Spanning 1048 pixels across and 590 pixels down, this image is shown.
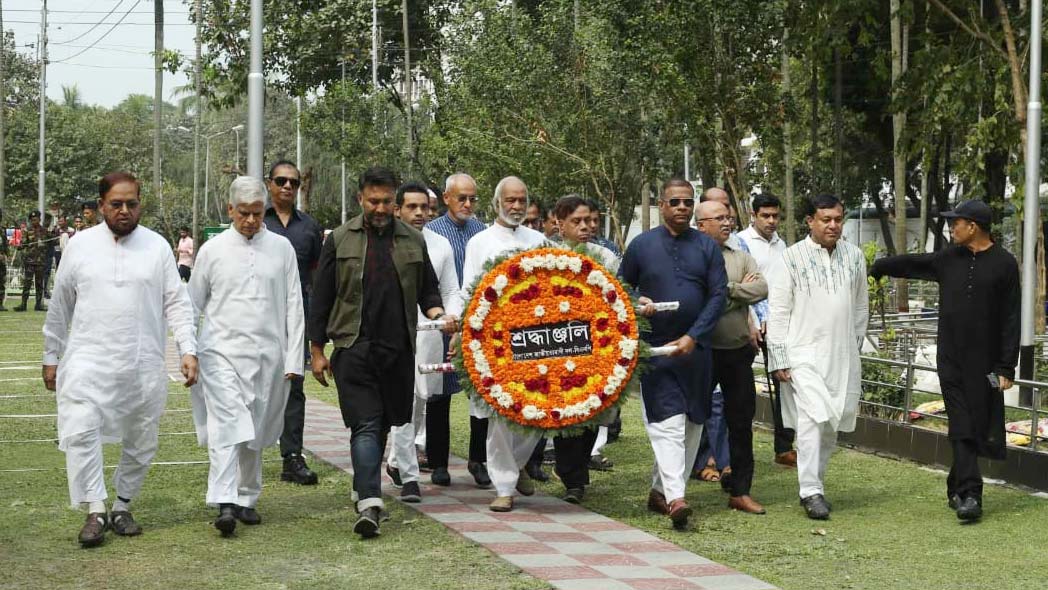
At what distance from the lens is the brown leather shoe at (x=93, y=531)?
27.4 feet

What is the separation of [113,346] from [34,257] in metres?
25.6

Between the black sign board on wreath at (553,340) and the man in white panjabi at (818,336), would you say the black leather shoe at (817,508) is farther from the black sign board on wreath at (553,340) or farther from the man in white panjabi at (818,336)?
the black sign board on wreath at (553,340)

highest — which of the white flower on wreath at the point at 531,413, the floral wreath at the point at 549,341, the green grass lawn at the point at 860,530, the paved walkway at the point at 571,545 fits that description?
the floral wreath at the point at 549,341

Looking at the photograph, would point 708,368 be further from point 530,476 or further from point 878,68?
point 878,68

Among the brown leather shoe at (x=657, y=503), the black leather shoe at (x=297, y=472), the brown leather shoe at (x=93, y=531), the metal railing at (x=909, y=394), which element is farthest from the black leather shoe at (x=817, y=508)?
the brown leather shoe at (x=93, y=531)

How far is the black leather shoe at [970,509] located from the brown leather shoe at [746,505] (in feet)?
3.94

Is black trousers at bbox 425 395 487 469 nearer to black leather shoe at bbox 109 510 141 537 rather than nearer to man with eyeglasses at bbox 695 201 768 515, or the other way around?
man with eyeglasses at bbox 695 201 768 515

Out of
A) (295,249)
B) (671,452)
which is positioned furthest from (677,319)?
(295,249)

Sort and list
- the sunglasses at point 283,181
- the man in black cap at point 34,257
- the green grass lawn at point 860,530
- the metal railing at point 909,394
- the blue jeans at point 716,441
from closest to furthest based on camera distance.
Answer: the green grass lawn at point 860,530
the sunglasses at point 283,181
the metal railing at point 909,394
the blue jeans at point 716,441
the man in black cap at point 34,257

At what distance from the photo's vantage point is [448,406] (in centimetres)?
1105

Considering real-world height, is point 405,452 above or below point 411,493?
above

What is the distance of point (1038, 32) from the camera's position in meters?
17.4

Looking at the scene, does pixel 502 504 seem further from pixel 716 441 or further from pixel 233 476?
pixel 716 441

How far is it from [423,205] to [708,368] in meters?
2.33
